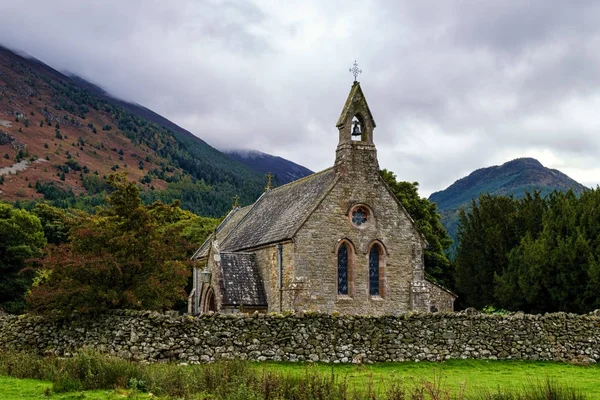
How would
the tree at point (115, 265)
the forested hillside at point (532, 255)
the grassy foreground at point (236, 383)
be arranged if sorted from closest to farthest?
the grassy foreground at point (236, 383)
the tree at point (115, 265)
the forested hillside at point (532, 255)

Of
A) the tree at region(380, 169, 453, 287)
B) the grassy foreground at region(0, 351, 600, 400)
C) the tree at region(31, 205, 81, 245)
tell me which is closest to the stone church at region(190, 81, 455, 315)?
the grassy foreground at region(0, 351, 600, 400)

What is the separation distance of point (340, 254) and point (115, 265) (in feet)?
46.1

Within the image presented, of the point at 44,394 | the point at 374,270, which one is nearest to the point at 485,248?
the point at 374,270

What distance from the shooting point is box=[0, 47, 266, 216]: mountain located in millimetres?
132125

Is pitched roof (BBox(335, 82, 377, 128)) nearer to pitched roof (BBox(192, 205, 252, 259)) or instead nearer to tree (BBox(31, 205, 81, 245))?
pitched roof (BBox(192, 205, 252, 259))

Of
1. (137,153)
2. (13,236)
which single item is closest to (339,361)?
(13,236)

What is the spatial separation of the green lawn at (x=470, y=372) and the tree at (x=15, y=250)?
37.5 m

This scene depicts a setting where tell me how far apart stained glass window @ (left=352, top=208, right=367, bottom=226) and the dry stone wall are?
11.1 m

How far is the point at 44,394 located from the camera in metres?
14.3

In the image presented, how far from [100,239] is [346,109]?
16256 mm

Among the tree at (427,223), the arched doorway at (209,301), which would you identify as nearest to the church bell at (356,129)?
the arched doorway at (209,301)

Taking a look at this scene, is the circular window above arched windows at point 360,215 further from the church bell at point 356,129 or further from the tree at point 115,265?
the tree at point 115,265

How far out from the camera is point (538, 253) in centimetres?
3722

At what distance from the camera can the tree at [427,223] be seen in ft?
168
